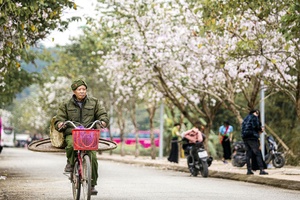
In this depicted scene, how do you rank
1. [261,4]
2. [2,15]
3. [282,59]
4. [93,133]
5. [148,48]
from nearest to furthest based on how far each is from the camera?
[93,133] < [2,15] < [261,4] < [282,59] < [148,48]

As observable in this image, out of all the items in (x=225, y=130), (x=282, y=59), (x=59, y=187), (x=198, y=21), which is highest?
(x=198, y=21)

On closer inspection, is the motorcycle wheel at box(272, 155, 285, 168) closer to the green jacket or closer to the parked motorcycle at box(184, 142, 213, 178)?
the parked motorcycle at box(184, 142, 213, 178)

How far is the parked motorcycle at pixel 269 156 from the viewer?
24.2m

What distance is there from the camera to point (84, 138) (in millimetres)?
10289

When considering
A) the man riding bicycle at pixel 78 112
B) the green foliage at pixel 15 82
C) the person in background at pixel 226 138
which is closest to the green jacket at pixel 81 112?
the man riding bicycle at pixel 78 112

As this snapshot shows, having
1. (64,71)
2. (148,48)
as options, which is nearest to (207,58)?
(148,48)

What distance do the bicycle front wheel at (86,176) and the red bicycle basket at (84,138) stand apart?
248mm

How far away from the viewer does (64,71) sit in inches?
1836

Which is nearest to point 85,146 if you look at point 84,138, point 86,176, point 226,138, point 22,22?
point 84,138

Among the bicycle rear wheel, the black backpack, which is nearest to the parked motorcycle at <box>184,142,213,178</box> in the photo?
the black backpack

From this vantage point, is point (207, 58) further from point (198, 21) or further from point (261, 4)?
point (261, 4)

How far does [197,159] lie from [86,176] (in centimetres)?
1130

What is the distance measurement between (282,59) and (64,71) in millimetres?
24529

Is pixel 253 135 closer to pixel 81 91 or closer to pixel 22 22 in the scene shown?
pixel 22 22
